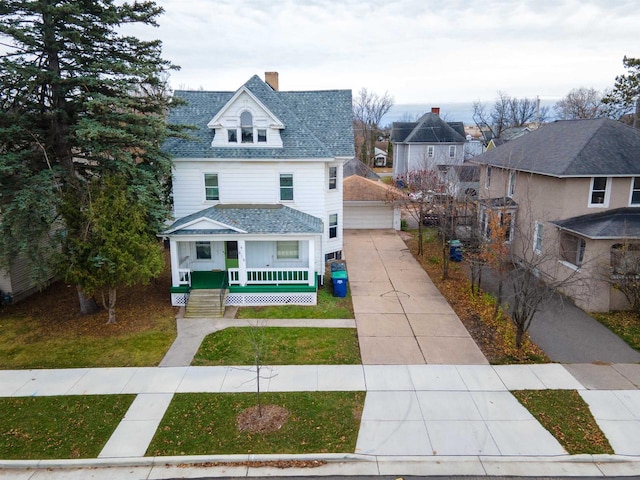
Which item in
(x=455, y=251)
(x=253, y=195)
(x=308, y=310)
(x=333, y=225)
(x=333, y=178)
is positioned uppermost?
(x=333, y=178)

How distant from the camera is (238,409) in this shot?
35.2 ft

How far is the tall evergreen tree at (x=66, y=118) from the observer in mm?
13930

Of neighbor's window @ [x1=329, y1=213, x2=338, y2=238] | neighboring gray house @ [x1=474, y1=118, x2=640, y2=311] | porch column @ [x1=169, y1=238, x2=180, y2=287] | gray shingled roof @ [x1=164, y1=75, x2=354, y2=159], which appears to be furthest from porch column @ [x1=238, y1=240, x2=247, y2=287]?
neighboring gray house @ [x1=474, y1=118, x2=640, y2=311]

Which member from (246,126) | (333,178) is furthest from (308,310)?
(246,126)

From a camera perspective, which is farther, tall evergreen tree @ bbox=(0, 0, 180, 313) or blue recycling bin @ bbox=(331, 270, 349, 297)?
blue recycling bin @ bbox=(331, 270, 349, 297)

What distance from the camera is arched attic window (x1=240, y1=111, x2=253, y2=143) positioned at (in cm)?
1945

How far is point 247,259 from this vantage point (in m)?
20.0

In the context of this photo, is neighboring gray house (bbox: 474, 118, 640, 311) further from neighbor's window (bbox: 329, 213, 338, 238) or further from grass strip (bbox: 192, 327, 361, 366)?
neighbor's window (bbox: 329, 213, 338, 238)

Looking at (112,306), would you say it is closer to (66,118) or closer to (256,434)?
(66,118)

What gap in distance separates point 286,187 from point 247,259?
12.8 ft

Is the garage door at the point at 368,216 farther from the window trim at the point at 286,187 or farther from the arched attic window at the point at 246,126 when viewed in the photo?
the arched attic window at the point at 246,126

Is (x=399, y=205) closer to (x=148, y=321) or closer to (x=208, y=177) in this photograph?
(x=208, y=177)

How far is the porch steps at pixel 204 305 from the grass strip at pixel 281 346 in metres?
1.68

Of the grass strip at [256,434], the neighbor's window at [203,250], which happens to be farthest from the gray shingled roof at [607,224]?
the neighbor's window at [203,250]
